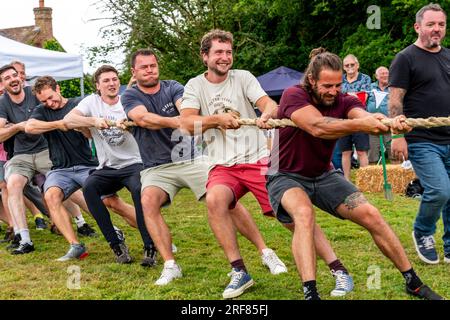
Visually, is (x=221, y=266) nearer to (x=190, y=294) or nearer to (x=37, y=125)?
(x=190, y=294)

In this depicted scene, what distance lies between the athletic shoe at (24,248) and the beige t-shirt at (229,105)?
2.59m

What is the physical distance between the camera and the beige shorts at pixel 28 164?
7.27m

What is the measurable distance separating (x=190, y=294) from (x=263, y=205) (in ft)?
2.80

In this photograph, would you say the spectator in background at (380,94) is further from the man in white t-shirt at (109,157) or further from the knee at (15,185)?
the knee at (15,185)

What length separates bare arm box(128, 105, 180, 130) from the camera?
17.5 feet

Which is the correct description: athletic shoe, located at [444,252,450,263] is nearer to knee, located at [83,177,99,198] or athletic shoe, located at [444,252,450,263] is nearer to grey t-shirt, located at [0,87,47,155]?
knee, located at [83,177,99,198]

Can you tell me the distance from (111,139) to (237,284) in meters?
2.27

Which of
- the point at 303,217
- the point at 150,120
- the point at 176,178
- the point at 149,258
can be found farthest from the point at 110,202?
the point at 303,217

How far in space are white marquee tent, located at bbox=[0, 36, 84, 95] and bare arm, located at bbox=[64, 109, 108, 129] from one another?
15.0ft

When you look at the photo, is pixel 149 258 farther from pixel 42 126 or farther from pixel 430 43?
pixel 430 43

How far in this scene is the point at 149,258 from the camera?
5.84 metres

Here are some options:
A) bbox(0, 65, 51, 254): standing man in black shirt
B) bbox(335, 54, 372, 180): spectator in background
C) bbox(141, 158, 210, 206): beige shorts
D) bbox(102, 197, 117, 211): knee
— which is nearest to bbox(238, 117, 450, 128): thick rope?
bbox(141, 158, 210, 206): beige shorts

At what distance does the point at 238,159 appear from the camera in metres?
5.13
